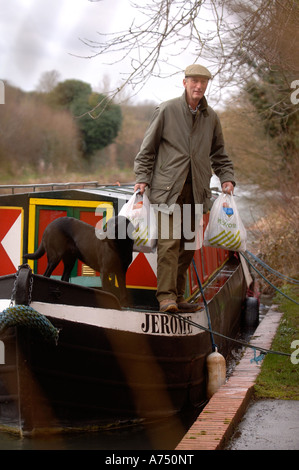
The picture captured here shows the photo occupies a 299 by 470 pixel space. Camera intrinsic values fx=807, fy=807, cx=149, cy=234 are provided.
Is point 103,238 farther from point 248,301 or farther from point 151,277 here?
point 248,301

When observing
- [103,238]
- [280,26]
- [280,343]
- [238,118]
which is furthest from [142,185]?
[238,118]

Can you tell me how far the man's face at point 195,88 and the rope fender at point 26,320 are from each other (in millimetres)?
2288

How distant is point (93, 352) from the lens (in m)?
6.60

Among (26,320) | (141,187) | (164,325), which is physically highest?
(141,187)

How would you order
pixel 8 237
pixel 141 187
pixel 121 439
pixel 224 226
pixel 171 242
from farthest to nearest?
pixel 8 237, pixel 224 226, pixel 171 242, pixel 141 187, pixel 121 439

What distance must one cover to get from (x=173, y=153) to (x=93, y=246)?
42.3 inches

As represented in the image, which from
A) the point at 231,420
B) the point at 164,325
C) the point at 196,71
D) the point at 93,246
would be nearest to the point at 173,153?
the point at 196,71

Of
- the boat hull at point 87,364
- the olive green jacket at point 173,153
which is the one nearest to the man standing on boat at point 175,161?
the olive green jacket at point 173,153

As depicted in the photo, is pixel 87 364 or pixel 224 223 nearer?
pixel 87 364

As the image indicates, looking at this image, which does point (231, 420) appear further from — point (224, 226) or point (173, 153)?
point (173, 153)

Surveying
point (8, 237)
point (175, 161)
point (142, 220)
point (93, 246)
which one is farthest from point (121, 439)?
point (8, 237)

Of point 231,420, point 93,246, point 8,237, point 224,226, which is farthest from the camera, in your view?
point 8,237

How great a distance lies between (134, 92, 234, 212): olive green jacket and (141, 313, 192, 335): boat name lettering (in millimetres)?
1011

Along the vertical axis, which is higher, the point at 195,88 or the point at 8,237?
the point at 195,88
